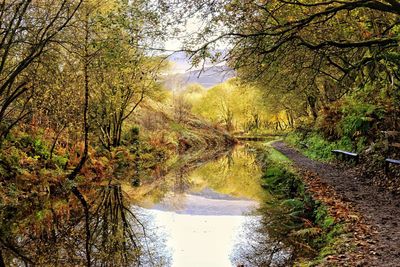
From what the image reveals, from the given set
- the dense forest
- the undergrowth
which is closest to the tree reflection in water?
the dense forest

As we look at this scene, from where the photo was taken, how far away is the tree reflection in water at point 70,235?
360 inches

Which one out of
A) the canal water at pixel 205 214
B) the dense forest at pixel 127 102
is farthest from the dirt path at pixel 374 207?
the canal water at pixel 205 214

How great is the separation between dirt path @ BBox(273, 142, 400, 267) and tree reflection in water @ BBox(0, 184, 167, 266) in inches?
177

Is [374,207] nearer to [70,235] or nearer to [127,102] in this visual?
[70,235]

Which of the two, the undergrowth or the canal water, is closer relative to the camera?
the undergrowth

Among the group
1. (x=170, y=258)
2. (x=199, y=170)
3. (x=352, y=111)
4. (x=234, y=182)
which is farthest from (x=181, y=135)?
(x=170, y=258)

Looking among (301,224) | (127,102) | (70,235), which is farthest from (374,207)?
(127,102)

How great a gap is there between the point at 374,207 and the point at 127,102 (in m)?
18.3

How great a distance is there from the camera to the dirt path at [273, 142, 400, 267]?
6.89 m

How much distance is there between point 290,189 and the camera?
16.2 meters

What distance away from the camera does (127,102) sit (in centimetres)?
2586

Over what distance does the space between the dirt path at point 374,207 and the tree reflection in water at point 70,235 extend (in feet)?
14.7

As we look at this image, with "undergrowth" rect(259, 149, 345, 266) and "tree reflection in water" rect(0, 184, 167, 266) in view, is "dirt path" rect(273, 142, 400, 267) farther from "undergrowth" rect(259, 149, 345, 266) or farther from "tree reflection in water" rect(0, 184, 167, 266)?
"tree reflection in water" rect(0, 184, 167, 266)

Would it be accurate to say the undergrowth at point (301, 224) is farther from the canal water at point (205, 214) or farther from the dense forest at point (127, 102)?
the canal water at point (205, 214)
